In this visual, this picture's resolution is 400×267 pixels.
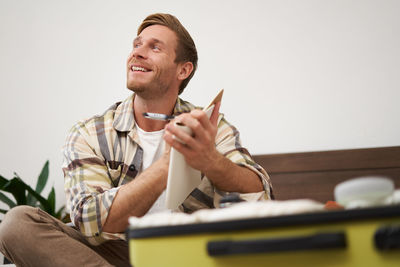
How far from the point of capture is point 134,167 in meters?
1.42

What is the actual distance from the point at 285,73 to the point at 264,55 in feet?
0.47

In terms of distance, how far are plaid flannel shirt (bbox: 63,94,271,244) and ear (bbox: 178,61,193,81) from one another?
243 millimetres

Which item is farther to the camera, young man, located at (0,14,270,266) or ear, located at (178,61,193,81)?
ear, located at (178,61,193,81)

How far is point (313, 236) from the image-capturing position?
0.52 metres

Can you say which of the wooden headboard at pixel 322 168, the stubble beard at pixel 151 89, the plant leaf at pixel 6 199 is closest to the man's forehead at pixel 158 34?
the stubble beard at pixel 151 89

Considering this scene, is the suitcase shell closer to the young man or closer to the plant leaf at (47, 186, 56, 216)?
the young man

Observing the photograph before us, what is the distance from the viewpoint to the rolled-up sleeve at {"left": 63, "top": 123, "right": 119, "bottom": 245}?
1163 millimetres

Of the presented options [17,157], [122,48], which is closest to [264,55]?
[122,48]

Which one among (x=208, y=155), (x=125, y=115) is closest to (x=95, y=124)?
(x=125, y=115)

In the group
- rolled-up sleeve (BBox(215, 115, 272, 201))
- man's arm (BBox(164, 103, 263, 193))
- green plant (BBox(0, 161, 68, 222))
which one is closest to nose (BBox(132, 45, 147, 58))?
rolled-up sleeve (BBox(215, 115, 272, 201))

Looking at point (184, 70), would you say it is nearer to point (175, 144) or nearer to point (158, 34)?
point (158, 34)

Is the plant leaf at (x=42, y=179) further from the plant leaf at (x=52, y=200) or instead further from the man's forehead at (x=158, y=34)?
the man's forehead at (x=158, y=34)

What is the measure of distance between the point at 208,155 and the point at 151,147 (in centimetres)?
49

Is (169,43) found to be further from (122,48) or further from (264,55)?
(122,48)
